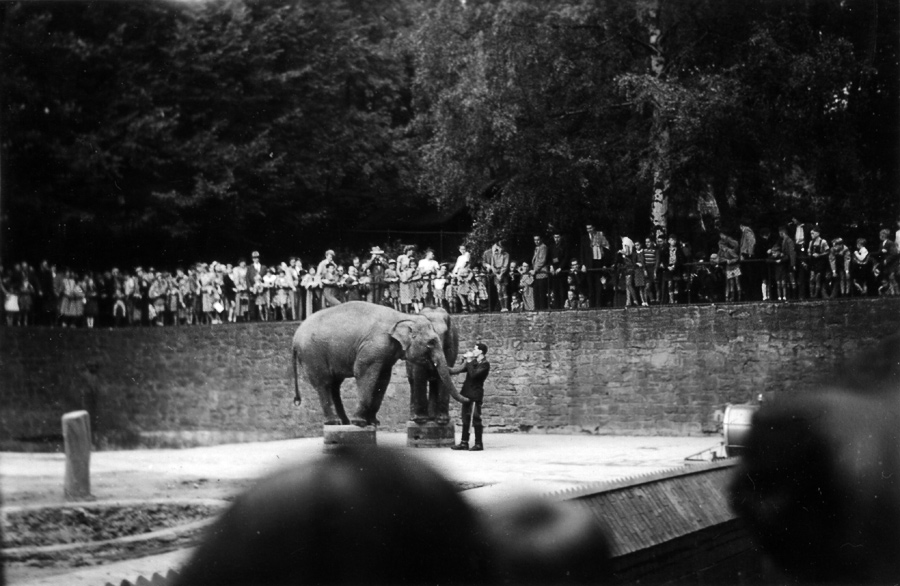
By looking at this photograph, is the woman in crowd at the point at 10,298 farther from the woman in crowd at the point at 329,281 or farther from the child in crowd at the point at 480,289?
the child in crowd at the point at 480,289

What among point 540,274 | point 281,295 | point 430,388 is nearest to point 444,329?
point 430,388

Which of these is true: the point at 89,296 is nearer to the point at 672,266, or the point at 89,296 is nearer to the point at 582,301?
the point at 672,266

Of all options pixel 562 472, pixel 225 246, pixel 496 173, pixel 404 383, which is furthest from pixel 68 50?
pixel 404 383

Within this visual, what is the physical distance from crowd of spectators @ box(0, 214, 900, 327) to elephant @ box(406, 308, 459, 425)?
1633 mm

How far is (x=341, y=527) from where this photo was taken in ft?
7.01

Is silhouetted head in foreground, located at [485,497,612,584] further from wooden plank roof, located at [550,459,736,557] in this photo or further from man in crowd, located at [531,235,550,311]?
man in crowd, located at [531,235,550,311]

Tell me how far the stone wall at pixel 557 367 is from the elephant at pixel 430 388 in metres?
2.02

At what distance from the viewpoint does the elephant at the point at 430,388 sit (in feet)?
52.5

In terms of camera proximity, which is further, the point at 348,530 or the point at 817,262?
the point at 817,262

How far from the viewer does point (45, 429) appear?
496cm

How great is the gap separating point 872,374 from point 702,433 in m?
13.1

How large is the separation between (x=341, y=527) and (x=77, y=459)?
2264 mm

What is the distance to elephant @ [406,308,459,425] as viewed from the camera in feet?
52.5

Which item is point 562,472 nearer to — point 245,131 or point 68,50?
point 245,131
